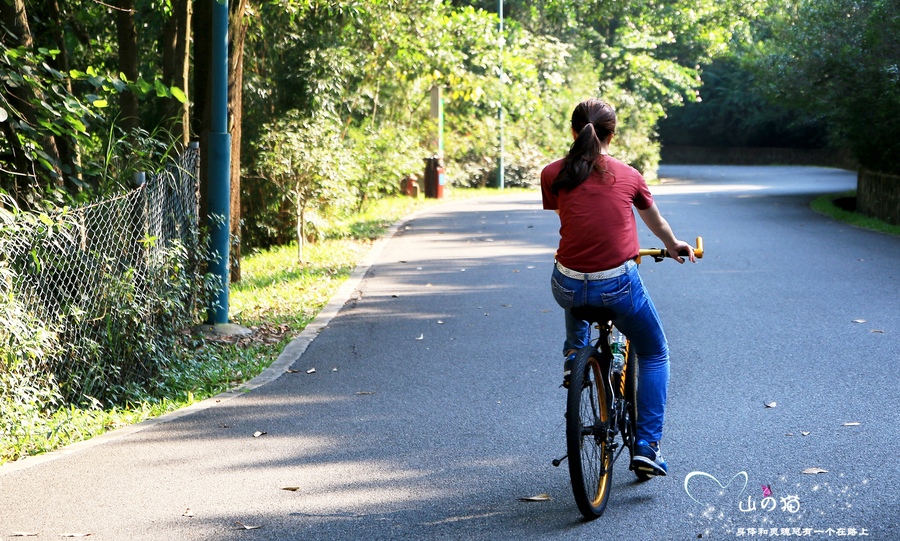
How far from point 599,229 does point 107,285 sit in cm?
394

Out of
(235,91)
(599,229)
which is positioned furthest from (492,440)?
(235,91)

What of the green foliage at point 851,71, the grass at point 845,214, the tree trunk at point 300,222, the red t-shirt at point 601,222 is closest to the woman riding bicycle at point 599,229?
the red t-shirt at point 601,222

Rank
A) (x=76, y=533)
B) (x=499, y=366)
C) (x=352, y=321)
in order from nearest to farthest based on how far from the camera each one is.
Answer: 1. (x=76, y=533)
2. (x=499, y=366)
3. (x=352, y=321)

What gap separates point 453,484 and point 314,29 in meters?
14.6

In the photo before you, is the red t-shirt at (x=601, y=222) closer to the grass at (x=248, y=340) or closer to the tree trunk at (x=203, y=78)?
the grass at (x=248, y=340)

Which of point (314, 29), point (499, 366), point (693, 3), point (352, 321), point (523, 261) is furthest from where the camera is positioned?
point (693, 3)

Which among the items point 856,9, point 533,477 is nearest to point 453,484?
point 533,477

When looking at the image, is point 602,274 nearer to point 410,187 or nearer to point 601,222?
point 601,222

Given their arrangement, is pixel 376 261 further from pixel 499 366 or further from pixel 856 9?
pixel 856 9

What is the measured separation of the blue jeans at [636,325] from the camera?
15.6ft

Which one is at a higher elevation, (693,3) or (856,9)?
(693,3)

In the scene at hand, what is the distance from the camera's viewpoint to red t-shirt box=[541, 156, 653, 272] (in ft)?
15.6

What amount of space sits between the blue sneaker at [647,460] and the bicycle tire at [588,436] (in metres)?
0.17

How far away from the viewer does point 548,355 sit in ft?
28.0
